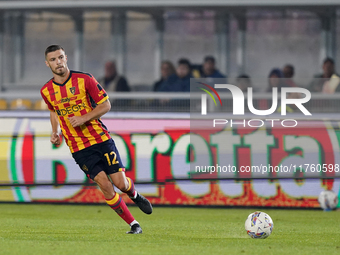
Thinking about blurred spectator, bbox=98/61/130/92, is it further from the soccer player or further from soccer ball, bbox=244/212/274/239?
soccer ball, bbox=244/212/274/239

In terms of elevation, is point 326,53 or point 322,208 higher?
point 326,53

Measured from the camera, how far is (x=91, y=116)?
695cm

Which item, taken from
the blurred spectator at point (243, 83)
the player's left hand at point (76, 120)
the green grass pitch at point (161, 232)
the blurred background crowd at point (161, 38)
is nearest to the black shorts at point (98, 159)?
the player's left hand at point (76, 120)

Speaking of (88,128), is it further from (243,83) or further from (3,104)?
(3,104)

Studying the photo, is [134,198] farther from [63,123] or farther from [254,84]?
[254,84]

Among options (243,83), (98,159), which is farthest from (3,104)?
(98,159)

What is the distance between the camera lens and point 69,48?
54.7 feet

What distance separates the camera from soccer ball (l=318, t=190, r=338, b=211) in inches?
396

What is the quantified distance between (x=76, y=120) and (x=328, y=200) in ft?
15.1

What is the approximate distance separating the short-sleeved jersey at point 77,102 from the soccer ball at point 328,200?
4.14m

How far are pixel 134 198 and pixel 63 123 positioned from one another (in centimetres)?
105

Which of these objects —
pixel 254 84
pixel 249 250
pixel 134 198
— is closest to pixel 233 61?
pixel 254 84

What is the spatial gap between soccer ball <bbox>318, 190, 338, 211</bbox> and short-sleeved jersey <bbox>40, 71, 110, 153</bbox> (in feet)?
13.6

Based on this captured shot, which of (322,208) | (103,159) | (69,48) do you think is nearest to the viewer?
(103,159)
